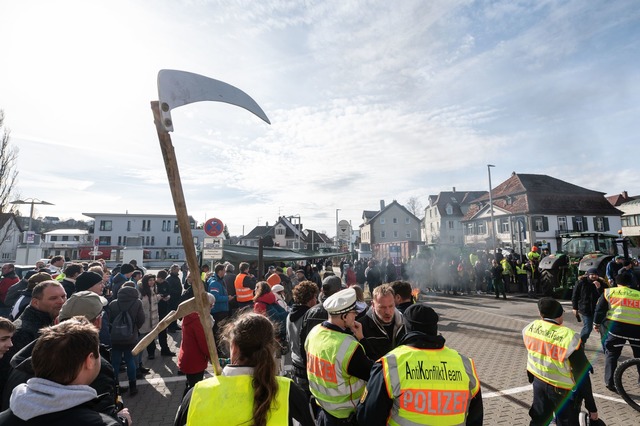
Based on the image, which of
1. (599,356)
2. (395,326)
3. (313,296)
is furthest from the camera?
(599,356)

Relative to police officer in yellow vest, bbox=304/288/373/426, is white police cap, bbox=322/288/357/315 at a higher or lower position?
higher

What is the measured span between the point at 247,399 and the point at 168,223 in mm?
61301

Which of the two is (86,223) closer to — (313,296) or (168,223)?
(168,223)

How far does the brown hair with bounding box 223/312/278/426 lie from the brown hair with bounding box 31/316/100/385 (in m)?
0.74

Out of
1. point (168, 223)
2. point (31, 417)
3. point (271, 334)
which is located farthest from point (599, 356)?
point (168, 223)

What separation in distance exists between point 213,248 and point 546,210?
41.8 metres

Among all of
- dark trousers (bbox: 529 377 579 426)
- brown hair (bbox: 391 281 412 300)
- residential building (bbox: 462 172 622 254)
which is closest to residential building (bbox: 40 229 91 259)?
brown hair (bbox: 391 281 412 300)

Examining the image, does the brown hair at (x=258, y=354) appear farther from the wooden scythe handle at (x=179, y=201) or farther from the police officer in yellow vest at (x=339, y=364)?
the police officer in yellow vest at (x=339, y=364)

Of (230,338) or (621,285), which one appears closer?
(230,338)

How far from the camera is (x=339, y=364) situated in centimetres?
274

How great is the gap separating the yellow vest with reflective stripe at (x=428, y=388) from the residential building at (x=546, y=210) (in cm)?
3954

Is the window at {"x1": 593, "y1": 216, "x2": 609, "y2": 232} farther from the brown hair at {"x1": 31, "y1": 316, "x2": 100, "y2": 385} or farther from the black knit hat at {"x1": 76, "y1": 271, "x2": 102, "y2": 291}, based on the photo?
the brown hair at {"x1": 31, "y1": 316, "x2": 100, "y2": 385}

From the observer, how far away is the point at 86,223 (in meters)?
86.1

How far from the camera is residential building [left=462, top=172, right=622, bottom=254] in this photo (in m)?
39.2
